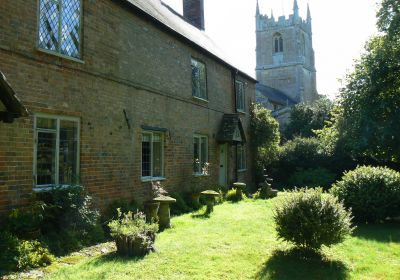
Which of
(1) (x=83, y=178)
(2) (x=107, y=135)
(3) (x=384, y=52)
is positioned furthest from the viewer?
(3) (x=384, y=52)

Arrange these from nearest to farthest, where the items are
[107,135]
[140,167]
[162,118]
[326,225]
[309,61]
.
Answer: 1. [326,225]
2. [107,135]
3. [140,167]
4. [162,118]
5. [309,61]

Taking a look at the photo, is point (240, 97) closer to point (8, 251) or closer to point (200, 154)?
point (200, 154)

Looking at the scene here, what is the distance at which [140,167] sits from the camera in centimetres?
1156

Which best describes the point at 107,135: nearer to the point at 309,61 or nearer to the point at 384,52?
the point at 384,52

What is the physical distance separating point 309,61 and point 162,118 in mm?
57280

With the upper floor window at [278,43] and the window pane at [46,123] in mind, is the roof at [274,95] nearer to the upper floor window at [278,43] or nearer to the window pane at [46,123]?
the upper floor window at [278,43]

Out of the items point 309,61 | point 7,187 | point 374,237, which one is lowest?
point 374,237

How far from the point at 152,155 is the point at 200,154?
4.00m

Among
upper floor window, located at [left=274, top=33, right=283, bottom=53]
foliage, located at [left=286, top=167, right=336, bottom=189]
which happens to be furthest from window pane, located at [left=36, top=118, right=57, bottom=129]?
upper floor window, located at [left=274, top=33, right=283, bottom=53]

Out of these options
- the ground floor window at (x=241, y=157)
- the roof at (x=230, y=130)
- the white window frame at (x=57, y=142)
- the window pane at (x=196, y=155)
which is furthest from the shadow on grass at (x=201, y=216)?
the ground floor window at (x=241, y=157)

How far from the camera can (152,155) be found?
12508mm

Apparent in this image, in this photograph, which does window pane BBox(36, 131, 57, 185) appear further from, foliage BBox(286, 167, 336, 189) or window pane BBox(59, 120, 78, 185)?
foliage BBox(286, 167, 336, 189)

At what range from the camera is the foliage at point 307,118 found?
35.6 m

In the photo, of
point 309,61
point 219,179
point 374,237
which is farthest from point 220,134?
point 309,61
